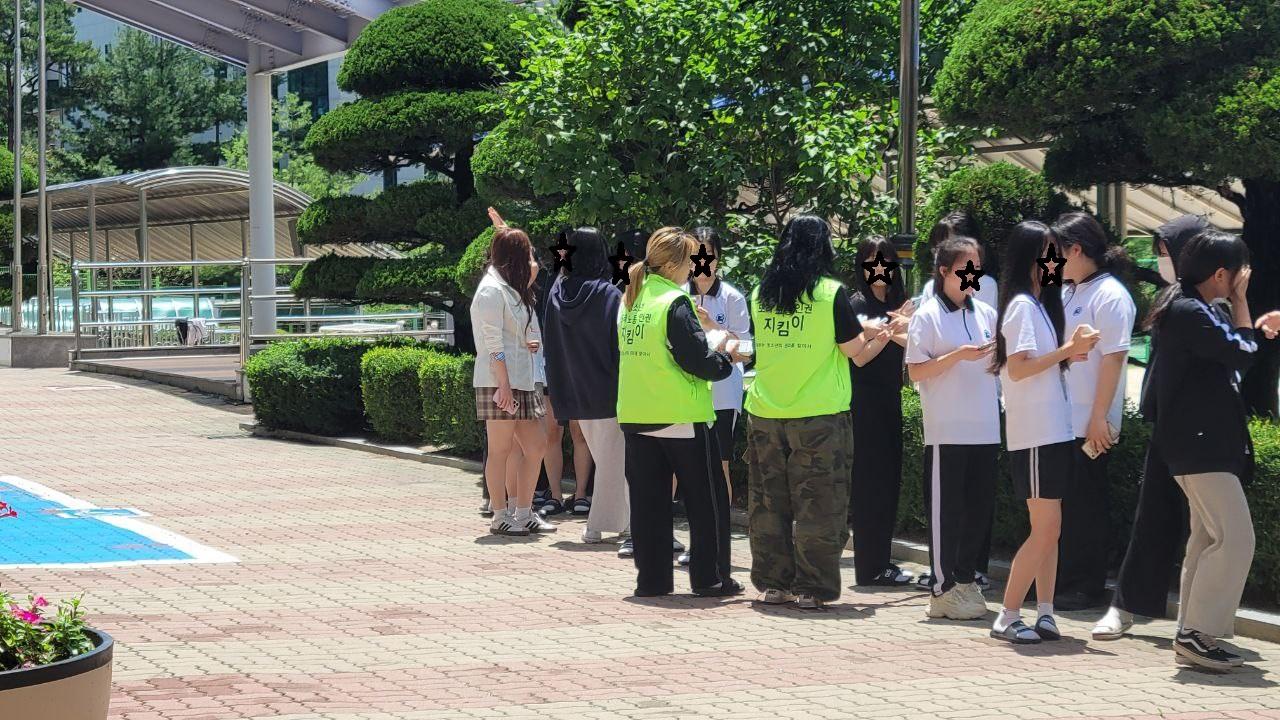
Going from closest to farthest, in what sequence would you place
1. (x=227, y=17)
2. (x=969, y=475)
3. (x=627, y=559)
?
1. (x=969, y=475)
2. (x=627, y=559)
3. (x=227, y=17)

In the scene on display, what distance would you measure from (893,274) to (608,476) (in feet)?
7.03

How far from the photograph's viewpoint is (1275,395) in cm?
965

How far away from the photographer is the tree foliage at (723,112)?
427 inches

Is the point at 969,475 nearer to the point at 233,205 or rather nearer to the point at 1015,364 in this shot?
the point at 1015,364

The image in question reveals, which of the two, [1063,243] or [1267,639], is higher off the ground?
[1063,243]

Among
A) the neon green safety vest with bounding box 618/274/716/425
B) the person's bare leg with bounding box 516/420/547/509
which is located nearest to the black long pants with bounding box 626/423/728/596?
the neon green safety vest with bounding box 618/274/716/425

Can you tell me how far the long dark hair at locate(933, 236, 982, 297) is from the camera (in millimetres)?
7070

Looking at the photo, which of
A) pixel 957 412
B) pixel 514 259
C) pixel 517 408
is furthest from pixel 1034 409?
pixel 514 259

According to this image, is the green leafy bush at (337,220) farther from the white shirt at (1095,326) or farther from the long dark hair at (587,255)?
the white shirt at (1095,326)

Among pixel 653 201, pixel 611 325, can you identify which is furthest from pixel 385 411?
pixel 611 325

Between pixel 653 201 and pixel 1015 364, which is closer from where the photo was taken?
pixel 1015 364

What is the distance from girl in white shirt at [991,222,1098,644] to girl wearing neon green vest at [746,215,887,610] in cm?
82

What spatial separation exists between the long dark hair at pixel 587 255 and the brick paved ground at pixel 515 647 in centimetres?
160

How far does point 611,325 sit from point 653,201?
81.8 inches
